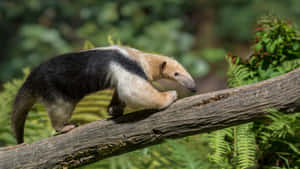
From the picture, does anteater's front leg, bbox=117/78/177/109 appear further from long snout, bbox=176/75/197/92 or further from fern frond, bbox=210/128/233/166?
fern frond, bbox=210/128/233/166

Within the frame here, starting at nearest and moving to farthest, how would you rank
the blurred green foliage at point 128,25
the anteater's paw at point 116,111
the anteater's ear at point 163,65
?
the anteater's paw at point 116,111
the anteater's ear at point 163,65
the blurred green foliage at point 128,25

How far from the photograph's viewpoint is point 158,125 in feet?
8.29

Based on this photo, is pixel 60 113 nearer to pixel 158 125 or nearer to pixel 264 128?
pixel 158 125

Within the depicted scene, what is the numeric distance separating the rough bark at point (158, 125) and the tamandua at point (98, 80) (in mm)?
158

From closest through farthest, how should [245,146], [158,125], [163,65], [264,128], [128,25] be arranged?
[158,125] < [245,146] < [264,128] < [163,65] < [128,25]

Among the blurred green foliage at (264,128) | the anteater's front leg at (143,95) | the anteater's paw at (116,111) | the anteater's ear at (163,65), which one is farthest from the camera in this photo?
the anteater's ear at (163,65)

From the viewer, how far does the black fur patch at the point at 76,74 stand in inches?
107

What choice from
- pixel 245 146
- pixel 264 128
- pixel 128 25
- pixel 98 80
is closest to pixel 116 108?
pixel 98 80

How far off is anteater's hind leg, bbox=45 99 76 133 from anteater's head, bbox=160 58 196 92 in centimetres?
96

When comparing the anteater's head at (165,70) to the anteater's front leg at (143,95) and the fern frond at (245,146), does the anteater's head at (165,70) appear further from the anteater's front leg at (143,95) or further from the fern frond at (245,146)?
the fern frond at (245,146)

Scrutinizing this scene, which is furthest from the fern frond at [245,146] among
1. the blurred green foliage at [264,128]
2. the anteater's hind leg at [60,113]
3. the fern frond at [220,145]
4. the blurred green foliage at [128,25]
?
the blurred green foliage at [128,25]

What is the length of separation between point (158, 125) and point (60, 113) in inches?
40.2

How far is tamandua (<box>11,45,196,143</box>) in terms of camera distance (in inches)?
103

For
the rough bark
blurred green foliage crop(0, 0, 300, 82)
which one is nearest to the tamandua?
the rough bark
